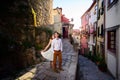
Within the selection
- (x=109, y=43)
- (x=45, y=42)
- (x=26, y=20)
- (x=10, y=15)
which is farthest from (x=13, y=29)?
(x=109, y=43)

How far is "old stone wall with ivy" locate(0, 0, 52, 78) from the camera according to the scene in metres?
9.29

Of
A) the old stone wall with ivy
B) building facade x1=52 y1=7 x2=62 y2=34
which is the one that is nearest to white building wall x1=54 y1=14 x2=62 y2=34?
building facade x1=52 y1=7 x2=62 y2=34

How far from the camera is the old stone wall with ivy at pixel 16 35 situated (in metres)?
9.29

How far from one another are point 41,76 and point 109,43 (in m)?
8.56

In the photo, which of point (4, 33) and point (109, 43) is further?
point (109, 43)

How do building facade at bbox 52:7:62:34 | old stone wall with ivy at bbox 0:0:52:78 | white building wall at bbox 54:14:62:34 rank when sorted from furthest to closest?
building facade at bbox 52:7:62:34 < white building wall at bbox 54:14:62:34 < old stone wall with ivy at bbox 0:0:52:78

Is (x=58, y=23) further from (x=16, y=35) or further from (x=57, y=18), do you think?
(x=16, y=35)

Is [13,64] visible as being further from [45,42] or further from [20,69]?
[45,42]

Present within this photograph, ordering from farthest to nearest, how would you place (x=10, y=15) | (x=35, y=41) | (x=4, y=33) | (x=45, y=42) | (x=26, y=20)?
(x=45, y=42) → (x=35, y=41) → (x=26, y=20) → (x=10, y=15) → (x=4, y=33)

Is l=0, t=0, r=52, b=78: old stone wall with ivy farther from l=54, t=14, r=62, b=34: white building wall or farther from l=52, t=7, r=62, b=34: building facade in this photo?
l=52, t=7, r=62, b=34: building facade

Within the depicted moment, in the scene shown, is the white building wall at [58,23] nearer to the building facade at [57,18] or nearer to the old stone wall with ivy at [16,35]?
the building facade at [57,18]

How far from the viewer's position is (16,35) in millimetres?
10352

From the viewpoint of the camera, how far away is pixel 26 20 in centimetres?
1135

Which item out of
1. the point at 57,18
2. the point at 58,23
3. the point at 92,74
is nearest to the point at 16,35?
the point at 92,74
